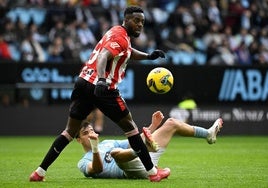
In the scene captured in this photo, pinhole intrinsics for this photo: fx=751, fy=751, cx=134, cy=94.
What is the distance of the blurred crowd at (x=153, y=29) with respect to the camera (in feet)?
72.0

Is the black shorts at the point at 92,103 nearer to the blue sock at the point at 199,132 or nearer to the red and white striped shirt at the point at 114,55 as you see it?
the red and white striped shirt at the point at 114,55

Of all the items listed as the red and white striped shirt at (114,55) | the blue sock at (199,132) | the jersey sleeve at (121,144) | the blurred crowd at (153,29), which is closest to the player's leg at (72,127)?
the red and white striped shirt at (114,55)

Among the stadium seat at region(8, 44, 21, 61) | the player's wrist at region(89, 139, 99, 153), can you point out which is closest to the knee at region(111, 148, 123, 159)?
the player's wrist at region(89, 139, 99, 153)

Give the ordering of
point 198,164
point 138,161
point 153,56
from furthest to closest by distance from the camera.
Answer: point 198,164
point 153,56
point 138,161

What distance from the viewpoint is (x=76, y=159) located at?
1413 cm

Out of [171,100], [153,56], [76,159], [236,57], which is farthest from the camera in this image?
[236,57]

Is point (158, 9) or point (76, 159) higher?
point (158, 9)

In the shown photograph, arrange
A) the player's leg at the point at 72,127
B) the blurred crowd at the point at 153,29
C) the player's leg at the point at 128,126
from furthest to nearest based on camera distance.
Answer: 1. the blurred crowd at the point at 153,29
2. the player's leg at the point at 72,127
3. the player's leg at the point at 128,126

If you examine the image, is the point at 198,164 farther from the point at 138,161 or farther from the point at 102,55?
the point at 102,55

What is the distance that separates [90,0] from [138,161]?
1479cm

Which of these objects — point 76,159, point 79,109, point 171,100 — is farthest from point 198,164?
point 171,100

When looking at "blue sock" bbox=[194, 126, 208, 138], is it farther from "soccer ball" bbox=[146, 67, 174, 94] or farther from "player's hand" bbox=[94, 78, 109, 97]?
"player's hand" bbox=[94, 78, 109, 97]

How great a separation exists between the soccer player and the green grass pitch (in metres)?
0.37

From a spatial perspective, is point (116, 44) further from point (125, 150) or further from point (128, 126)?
point (125, 150)
